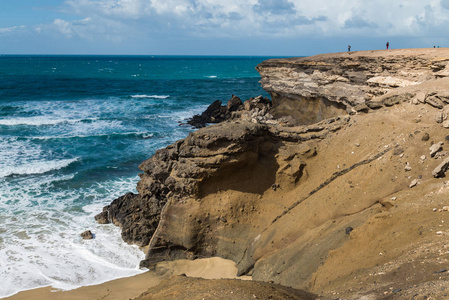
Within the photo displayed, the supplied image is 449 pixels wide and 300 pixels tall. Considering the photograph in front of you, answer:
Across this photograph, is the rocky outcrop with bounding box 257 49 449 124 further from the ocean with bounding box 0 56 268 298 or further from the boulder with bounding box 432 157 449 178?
the ocean with bounding box 0 56 268 298

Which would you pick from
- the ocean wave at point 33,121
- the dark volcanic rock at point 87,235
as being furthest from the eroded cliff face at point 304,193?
the ocean wave at point 33,121

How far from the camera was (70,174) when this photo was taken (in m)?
22.7

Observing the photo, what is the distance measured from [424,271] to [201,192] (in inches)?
286

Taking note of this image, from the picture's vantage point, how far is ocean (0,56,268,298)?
13.7 meters

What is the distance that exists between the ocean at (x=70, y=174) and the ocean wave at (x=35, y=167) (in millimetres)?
50

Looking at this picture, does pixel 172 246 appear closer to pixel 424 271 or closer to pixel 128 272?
pixel 128 272

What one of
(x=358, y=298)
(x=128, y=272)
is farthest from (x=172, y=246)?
(x=358, y=298)

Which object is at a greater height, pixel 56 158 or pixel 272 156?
pixel 272 156

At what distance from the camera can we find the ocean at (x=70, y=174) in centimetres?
1374

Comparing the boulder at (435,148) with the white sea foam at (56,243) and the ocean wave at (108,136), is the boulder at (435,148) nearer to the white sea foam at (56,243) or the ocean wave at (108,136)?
the white sea foam at (56,243)

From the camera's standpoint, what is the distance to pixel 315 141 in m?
14.2

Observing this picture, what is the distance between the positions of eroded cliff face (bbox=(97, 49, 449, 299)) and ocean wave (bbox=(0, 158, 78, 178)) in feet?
29.6

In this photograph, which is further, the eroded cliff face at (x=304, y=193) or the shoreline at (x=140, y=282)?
the shoreline at (x=140, y=282)

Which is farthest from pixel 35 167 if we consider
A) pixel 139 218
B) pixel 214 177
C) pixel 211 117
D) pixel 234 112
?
pixel 234 112
